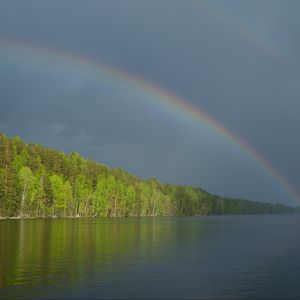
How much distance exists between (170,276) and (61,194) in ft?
483

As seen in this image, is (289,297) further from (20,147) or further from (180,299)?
(20,147)

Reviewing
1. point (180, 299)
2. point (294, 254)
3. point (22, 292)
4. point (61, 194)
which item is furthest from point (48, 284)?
point (61, 194)

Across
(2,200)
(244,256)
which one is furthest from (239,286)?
(2,200)

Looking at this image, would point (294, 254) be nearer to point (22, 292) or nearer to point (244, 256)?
point (244, 256)

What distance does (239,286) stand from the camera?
1405 inches

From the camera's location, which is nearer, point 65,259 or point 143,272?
point 143,272

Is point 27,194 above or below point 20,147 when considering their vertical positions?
below

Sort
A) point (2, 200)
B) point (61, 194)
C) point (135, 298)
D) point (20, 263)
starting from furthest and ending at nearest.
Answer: point (61, 194), point (2, 200), point (20, 263), point (135, 298)

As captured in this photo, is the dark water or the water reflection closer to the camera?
the dark water

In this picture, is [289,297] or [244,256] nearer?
[289,297]

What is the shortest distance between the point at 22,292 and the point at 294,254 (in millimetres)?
39732

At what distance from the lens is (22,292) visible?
30.7 m

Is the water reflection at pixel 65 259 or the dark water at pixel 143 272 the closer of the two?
the dark water at pixel 143 272

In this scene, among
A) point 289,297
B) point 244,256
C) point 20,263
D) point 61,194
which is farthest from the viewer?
point 61,194
